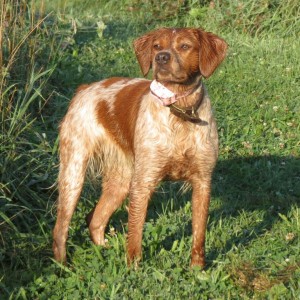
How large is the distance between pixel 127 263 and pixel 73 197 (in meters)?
0.74

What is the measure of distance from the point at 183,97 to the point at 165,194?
5.33ft

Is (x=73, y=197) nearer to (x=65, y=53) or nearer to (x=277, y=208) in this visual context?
(x=277, y=208)

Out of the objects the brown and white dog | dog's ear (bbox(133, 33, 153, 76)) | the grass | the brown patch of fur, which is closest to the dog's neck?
the brown and white dog

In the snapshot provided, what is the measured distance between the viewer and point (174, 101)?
5160 millimetres

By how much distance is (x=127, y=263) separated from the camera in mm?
5336

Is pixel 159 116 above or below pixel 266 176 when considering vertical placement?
above

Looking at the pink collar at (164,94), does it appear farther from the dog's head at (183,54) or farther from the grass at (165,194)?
the grass at (165,194)

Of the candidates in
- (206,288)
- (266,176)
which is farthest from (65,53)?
(206,288)

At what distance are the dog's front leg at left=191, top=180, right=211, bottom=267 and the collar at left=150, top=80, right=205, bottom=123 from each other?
0.47 m

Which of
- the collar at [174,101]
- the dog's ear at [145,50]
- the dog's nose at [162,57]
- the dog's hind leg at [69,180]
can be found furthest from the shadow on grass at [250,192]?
the dog's nose at [162,57]

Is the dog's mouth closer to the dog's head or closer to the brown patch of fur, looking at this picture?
the dog's head

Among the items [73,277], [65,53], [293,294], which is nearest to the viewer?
[293,294]

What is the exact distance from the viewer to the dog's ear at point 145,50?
5.39 meters

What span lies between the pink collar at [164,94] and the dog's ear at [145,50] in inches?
7.6
